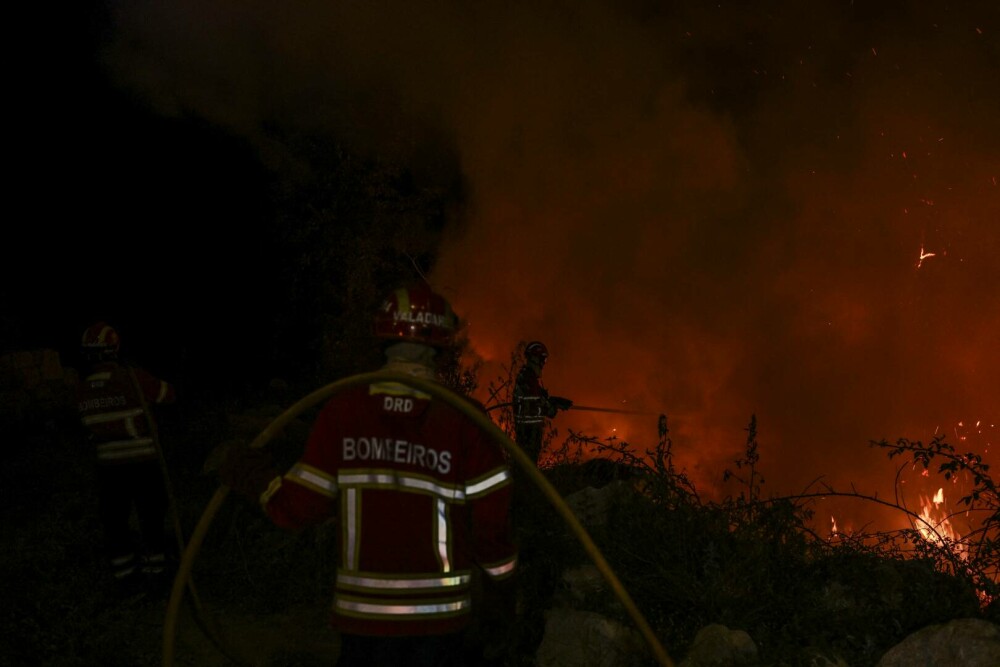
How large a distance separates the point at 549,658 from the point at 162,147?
33.3 feet

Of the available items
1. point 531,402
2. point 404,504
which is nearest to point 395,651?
point 404,504

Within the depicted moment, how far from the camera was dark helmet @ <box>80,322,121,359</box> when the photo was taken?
5562 mm

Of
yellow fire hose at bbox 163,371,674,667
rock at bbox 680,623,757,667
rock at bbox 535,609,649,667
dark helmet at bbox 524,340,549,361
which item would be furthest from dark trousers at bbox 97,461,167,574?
dark helmet at bbox 524,340,549,361

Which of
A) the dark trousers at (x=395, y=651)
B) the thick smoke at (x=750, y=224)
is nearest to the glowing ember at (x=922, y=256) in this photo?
the thick smoke at (x=750, y=224)

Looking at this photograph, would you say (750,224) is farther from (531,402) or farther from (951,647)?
(951,647)

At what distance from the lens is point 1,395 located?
9.91m

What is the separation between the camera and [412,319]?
275 cm

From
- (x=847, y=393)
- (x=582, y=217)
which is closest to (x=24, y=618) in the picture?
(x=582, y=217)

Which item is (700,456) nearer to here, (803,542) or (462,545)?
(803,542)

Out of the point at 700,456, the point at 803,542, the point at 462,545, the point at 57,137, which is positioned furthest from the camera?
the point at 700,456

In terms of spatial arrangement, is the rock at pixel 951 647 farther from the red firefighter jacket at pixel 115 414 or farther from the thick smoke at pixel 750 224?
the thick smoke at pixel 750 224

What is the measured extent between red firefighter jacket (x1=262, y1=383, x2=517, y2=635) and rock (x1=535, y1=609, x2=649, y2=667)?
1409 mm

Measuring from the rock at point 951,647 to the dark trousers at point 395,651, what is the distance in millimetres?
2257

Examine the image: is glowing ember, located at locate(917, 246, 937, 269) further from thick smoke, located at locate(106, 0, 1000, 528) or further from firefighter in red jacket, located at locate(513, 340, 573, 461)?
firefighter in red jacket, located at locate(513, 340, 573, 461)
